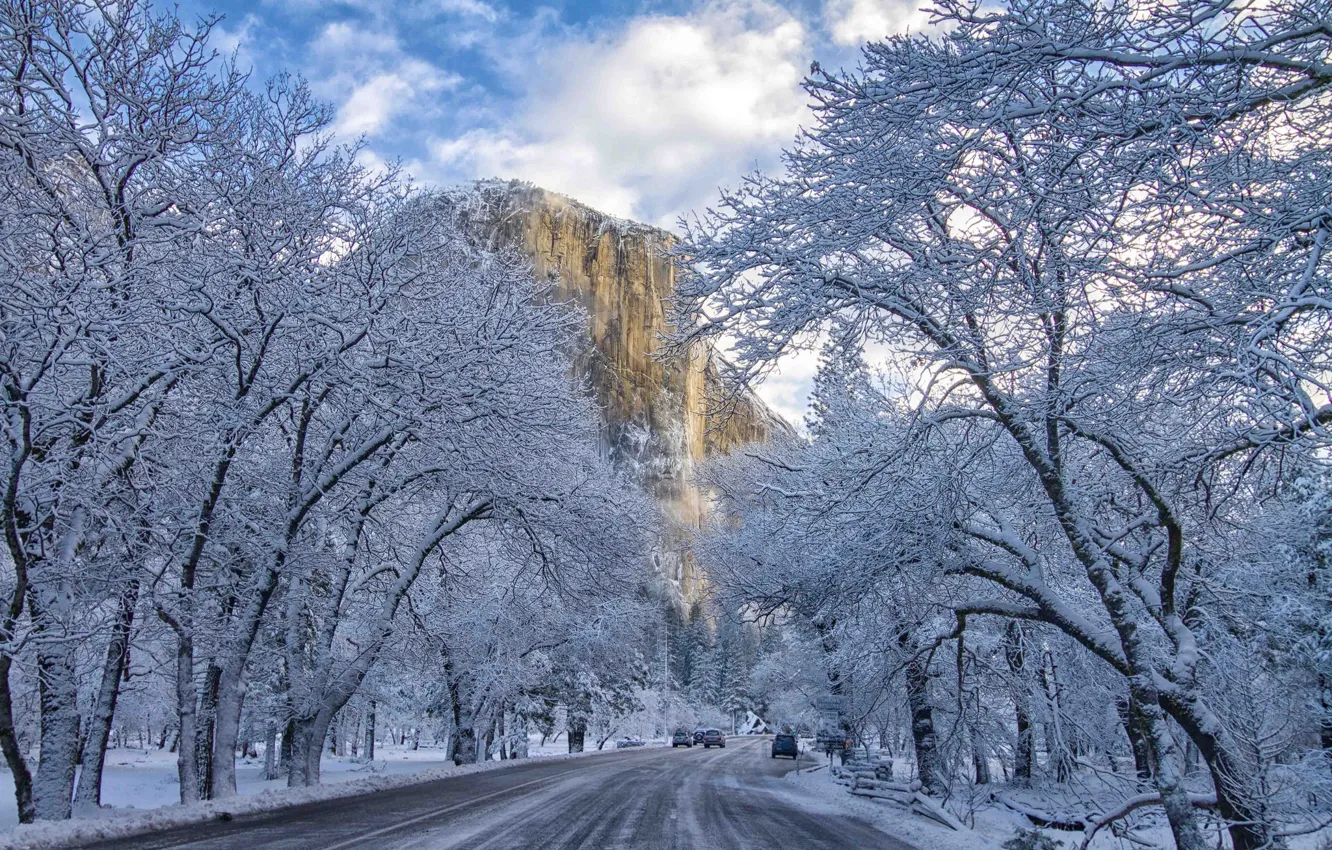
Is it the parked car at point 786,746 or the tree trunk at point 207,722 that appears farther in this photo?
the parked car at point 786,746

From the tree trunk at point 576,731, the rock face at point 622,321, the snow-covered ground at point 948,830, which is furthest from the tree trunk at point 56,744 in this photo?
the rock face at point 622,321

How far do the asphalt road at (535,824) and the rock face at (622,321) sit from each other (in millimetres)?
104674

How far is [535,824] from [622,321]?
152 meters

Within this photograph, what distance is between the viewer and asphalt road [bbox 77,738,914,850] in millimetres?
8344

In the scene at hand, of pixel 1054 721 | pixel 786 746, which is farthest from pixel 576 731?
pixel 1054 721

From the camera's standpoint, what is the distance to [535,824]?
1043cm

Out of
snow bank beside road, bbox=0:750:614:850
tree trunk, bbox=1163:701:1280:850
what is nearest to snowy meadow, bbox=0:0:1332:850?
tree trunk, bbox=1163:701:1280:850

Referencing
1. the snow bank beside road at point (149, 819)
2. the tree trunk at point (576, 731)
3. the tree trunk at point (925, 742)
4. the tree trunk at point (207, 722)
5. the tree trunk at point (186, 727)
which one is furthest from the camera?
the tree trunk at point (576, 731)

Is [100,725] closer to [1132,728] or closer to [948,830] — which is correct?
[948,830]

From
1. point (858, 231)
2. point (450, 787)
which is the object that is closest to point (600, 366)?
point (450, 787)

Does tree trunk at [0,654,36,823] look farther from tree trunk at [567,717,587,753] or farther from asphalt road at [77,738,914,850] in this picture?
tree trunk at [567,717,587,753]

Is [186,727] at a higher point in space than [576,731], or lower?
higher

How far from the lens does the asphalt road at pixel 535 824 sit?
8.34 meters

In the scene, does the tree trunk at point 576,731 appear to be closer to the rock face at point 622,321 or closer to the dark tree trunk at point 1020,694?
the dark tree trunk at point 1020,694
